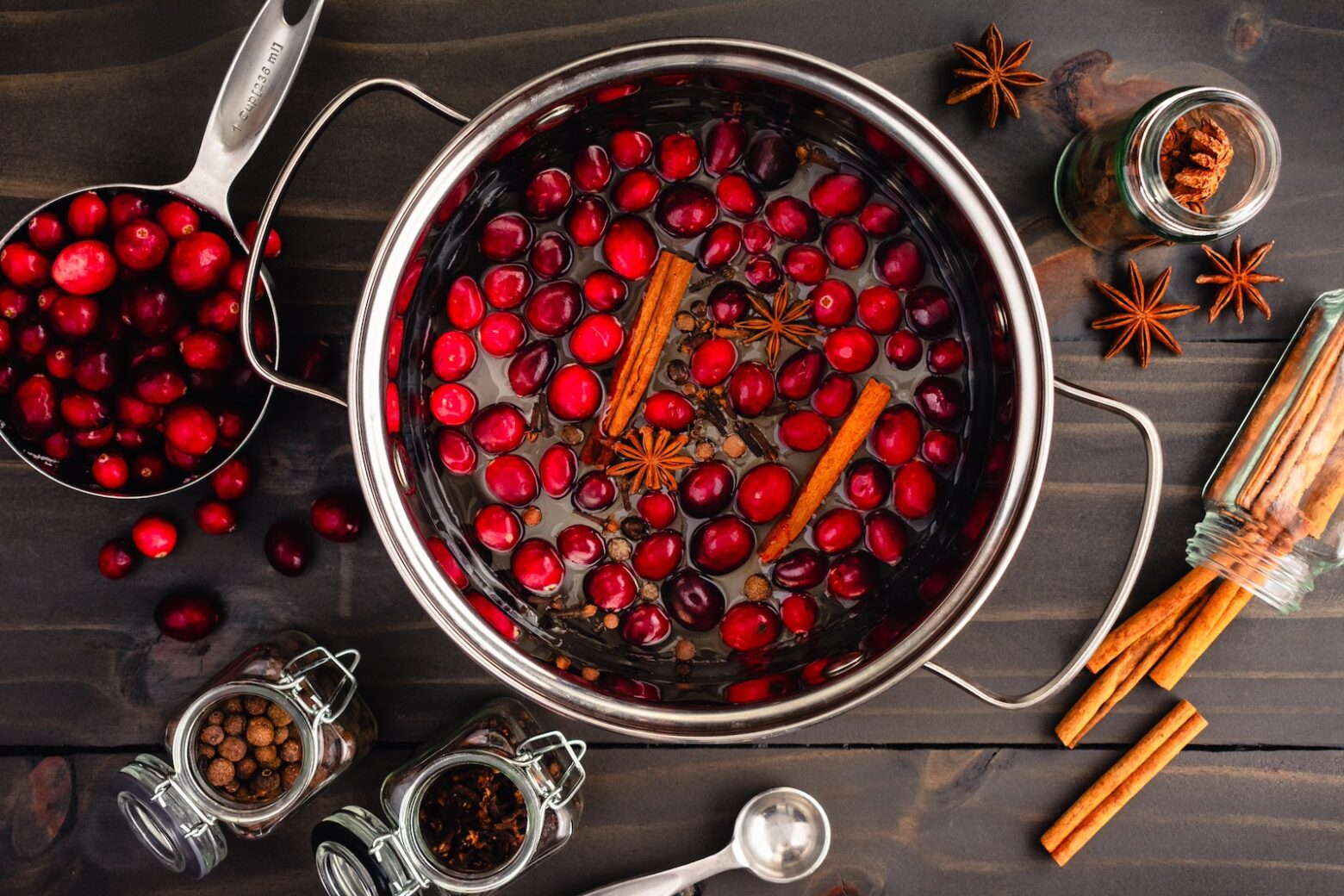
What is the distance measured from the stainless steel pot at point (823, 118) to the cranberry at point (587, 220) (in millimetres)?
117

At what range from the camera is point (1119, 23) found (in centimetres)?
117

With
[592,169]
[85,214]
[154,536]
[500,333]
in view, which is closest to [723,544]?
[500,333]

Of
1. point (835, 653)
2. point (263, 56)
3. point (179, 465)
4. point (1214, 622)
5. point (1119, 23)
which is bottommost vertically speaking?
point (179, 465)

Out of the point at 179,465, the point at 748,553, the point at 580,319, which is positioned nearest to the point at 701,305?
the point at 580,319

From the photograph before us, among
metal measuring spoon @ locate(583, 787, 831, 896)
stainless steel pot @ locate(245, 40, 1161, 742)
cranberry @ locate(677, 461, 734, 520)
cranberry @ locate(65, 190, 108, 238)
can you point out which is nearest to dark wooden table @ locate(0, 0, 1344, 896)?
metal measuring spoon @ locate(583, 787, 831, 896)

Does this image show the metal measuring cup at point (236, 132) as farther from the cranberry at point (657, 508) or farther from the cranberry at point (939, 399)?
the cranberry at point (939, 399)

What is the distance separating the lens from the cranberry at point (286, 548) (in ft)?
3.71

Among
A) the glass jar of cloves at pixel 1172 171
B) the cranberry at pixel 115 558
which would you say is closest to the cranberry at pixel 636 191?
the glass jar of cloves at pixel 1172 171

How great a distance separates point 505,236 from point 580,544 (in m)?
0.40

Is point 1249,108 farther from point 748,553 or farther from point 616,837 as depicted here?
point 616,837

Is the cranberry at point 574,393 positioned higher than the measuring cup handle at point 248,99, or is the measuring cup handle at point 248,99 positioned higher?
the measuring cup handle at point 248,99

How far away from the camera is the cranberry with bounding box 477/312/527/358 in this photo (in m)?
1.09

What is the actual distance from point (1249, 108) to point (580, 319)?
850 millimetres

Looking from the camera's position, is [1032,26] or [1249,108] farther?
[1032,26]
